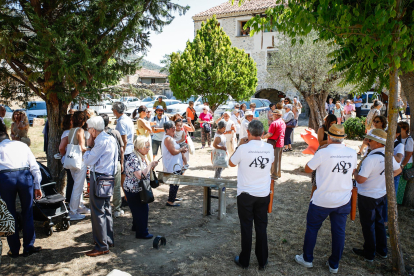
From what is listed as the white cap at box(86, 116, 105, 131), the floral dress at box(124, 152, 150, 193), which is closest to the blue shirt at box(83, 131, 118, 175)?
the white cap at box(86, 116, 105, 131)

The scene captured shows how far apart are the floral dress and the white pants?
1.39 m

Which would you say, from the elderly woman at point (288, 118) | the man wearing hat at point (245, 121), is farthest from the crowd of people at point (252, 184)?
the elderly woman at point (288, 118)

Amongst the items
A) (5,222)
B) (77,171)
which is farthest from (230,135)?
(5,222)

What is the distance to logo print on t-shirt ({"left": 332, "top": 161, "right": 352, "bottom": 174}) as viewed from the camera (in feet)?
12.2

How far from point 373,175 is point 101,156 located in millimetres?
3659

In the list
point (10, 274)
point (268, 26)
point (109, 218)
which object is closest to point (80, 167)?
point (109, 218)

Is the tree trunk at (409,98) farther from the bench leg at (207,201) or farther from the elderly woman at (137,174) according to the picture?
the elderly woman at (137,174)

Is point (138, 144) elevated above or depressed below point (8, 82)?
below

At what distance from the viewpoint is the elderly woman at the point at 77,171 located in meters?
5.41

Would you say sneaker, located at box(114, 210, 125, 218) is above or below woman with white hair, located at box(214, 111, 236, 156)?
below

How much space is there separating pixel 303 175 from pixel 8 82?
7.50 metres

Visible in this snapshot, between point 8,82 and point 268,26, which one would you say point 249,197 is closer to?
point 268,26

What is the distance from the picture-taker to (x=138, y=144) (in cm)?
460

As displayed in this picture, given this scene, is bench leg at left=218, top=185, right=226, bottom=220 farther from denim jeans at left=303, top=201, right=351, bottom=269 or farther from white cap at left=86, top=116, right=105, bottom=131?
white cap at left=86, top=116, right=105, bottom=131
